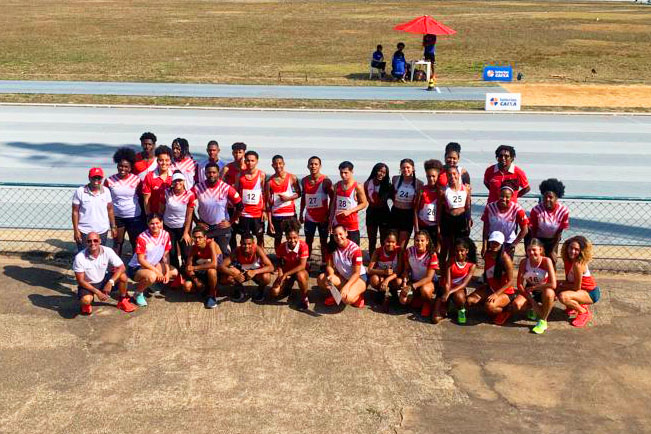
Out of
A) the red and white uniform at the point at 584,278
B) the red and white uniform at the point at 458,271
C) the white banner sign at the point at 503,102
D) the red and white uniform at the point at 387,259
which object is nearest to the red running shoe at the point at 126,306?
the red and white uniform at the point at 387,259

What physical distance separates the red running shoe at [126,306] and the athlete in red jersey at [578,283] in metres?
4.71

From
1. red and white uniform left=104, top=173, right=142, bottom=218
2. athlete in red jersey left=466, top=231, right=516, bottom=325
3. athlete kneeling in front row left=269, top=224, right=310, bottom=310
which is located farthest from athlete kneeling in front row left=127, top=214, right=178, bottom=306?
athlete in red jersey left=466, top=231, right=516, bottom=325

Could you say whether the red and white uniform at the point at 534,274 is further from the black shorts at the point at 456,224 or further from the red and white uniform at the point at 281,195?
the red and white uniform at the point at 281,195

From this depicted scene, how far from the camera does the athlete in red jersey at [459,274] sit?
26.1ft

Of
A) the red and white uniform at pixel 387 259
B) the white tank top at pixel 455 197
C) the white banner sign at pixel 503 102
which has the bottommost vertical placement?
the red and white uniform at pixel 387 259

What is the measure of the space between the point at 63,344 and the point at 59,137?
35.8 ft

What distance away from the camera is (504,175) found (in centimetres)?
890

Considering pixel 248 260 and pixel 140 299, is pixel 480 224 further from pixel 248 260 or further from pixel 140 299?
pixel 140 299

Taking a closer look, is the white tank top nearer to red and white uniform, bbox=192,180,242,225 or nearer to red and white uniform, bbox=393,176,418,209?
red and white uniform, bbox=393,176,418,209

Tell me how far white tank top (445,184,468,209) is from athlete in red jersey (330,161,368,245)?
955mm

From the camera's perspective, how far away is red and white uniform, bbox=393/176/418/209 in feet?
28.4

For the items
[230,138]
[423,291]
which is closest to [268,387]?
[423,291]

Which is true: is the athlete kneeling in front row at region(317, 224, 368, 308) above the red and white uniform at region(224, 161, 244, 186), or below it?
below

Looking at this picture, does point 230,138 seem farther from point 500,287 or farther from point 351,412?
point 351,412
